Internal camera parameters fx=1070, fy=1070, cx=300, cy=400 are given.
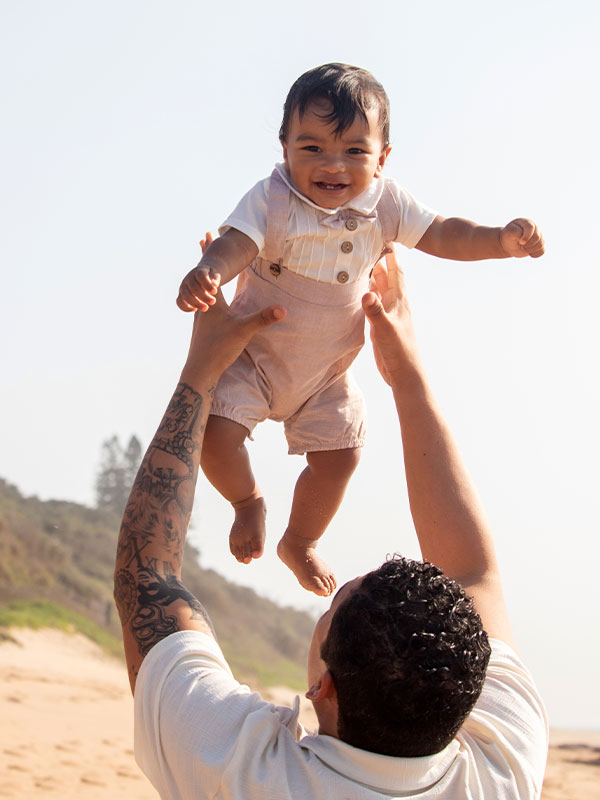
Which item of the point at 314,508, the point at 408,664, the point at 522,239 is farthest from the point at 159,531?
the point at 522,239

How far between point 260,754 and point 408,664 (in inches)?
15.8

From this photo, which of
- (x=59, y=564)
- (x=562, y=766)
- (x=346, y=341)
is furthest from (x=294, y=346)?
(x=59, y=564)

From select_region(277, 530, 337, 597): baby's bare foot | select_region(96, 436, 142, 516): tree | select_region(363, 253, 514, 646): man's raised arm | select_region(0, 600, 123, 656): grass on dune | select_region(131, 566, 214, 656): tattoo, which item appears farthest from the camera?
select_region(96, 436, 142, 516): tree

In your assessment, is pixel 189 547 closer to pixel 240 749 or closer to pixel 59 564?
pixel 59 564

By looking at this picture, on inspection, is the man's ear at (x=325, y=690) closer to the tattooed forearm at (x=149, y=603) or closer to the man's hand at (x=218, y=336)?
the tattooed forearm at (x=149, y=603)

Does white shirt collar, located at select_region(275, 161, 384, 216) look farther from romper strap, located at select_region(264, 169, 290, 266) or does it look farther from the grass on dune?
the grass on dune

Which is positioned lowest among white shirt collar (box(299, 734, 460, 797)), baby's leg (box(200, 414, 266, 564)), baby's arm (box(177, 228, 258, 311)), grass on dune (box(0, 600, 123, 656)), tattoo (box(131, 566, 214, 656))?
grass on dune (box(0, 600, 123, 656))

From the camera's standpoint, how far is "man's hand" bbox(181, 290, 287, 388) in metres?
3.58

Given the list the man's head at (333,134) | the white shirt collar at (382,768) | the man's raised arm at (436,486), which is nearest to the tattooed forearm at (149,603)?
the white shirt collar at (382,768)

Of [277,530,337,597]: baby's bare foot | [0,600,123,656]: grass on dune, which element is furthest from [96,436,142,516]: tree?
[277,530,337,597]: baby's bare foot

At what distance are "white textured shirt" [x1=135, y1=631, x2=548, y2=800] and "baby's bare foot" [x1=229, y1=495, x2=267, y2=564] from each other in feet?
5.23

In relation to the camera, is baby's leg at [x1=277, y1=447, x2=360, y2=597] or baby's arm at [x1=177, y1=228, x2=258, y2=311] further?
baby's leg at [x1=277, y1=447, x2=360, y2=597]

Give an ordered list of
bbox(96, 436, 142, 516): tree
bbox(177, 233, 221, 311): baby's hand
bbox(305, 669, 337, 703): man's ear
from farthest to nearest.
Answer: bbox(96, 436, 142, 516): tree < bbox(177, 233, 221, 311): baby's hand < bbox(305, 669, 337, 703): man's ear

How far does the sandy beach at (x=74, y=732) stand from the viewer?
47.2 feet
